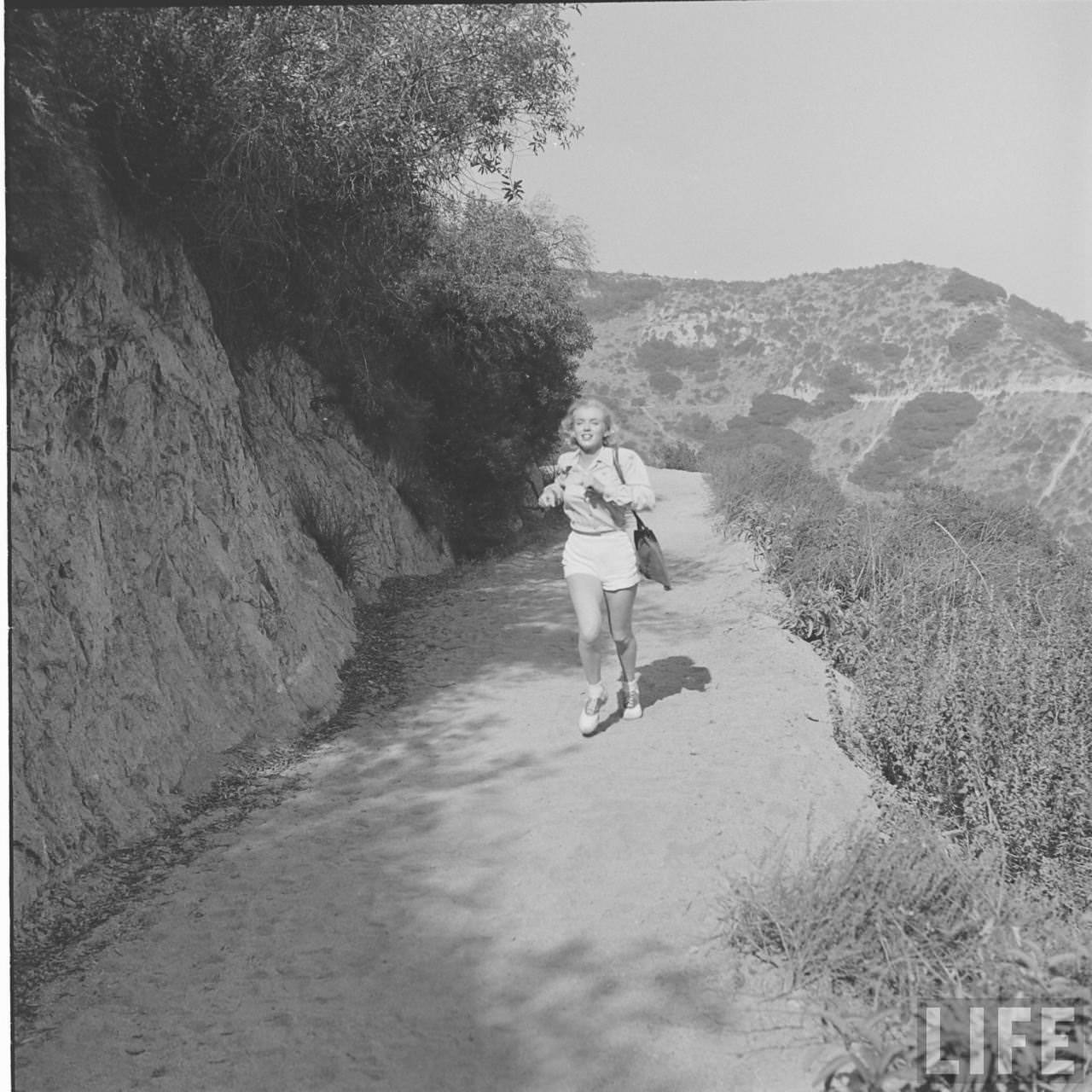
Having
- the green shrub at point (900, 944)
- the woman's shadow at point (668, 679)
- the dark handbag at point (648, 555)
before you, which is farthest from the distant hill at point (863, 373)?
the green shrub at point (900, 944)

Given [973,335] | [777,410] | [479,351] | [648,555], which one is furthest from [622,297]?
[648,555]

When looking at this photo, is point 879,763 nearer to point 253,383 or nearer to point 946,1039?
point 946,1039

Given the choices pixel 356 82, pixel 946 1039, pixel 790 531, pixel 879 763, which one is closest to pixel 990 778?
pixel 879 763

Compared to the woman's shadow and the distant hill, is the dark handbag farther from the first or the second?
the distant hill

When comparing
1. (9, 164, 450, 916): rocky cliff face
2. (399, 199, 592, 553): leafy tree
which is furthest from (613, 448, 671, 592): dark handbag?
(399, 199, 592, 553): leafy tree

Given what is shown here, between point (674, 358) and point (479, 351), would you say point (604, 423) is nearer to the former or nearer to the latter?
point (479, 351)

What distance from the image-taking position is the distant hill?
3556 centimetres

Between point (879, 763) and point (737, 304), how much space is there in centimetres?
5309

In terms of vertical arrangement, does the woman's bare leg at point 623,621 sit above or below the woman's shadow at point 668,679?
above

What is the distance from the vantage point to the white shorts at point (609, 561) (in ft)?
18.2

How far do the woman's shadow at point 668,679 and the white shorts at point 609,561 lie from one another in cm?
100

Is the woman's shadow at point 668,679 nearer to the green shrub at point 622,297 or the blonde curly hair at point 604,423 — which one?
the blonde curly hair at point 604,423

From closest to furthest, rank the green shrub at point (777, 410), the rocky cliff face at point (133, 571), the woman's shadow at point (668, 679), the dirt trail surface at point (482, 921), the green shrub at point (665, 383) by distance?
the dirt trail surface at point (482, 921), the rocky cliff face at point (133, 571), the woman's shadow at point (668, 679), the green shrub at point (777, 410), the green shrub at point (665, 383)

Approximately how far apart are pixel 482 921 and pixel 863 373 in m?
46.4
